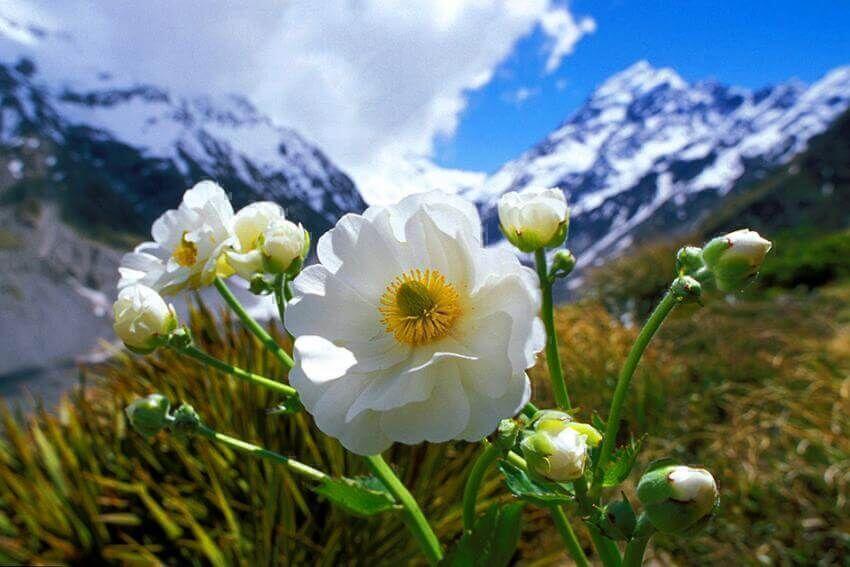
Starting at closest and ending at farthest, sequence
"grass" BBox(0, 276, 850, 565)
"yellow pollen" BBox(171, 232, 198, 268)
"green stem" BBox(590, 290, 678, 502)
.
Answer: "green stem" BBox(590, 290, 678, 502)
"yellow pollen" BBox(171, 232, 198, 268)
"grass" BBox(0, 276, 850, 565)

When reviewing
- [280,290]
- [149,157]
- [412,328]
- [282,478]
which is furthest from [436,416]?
[149,157]

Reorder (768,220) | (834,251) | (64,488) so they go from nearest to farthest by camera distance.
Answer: (64,488) < (834,251) < (768,220)

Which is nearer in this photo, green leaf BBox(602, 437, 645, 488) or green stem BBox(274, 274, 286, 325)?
green leaf BBox(602, 437, 645, 488)

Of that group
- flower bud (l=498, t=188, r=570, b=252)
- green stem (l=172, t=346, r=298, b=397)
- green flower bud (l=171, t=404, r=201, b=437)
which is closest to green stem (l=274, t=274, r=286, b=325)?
green stem (l=172, t=346, r=298, b=397)

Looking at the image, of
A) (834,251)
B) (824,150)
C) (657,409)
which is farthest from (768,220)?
(657,409)

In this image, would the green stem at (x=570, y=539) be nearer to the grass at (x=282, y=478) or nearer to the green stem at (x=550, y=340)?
the green stem at (x=550, y=340)

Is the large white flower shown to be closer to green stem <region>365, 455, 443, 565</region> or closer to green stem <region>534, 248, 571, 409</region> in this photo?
green stem <region>534, 248, 571, 409</region>

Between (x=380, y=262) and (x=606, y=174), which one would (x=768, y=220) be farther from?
(x=606, y=174)
